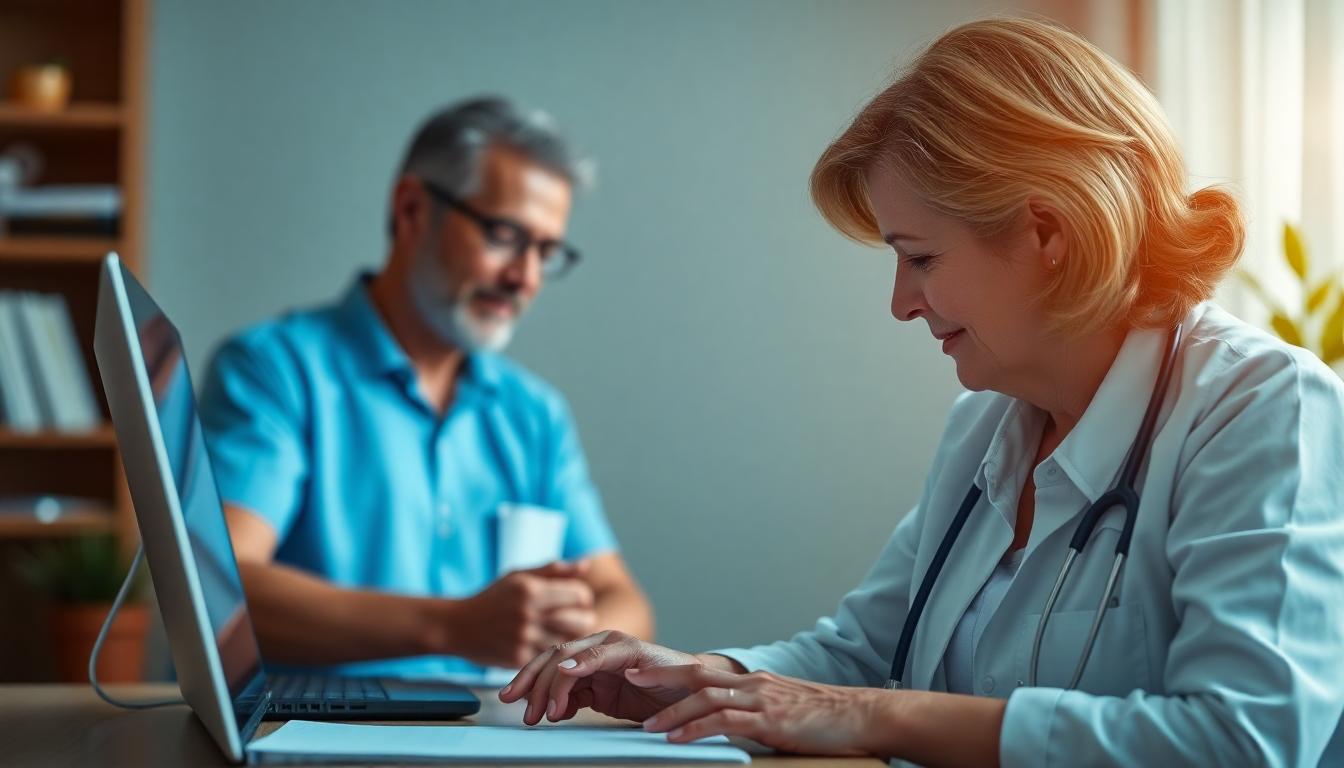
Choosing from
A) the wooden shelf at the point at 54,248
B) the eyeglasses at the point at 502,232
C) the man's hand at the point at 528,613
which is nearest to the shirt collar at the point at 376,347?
the eyeglasses at the point at 502,232

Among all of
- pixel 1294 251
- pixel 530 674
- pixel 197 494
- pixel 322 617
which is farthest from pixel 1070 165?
pixel 322 617

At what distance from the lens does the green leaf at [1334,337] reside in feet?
7.05

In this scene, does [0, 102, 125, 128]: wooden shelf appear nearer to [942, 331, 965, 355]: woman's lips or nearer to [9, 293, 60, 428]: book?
[9, 293, 60, 428]: book

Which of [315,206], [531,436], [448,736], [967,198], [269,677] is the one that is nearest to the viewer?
[448,736]

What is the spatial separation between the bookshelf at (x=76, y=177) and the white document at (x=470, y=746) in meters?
2.23

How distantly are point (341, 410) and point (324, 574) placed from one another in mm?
297

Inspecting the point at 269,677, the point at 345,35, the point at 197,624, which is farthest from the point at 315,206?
the point at 197,624

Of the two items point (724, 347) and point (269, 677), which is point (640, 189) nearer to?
point (724, 347)

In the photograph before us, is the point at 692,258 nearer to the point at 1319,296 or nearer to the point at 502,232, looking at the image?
the point at 502,232

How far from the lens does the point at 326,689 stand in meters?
1.34

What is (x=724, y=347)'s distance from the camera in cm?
348

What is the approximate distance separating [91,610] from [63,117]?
3.62 feet

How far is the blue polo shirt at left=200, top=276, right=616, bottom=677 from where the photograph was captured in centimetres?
227

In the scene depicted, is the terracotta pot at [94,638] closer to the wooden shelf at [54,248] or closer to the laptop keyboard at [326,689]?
the wooden shelf at [54,248]
